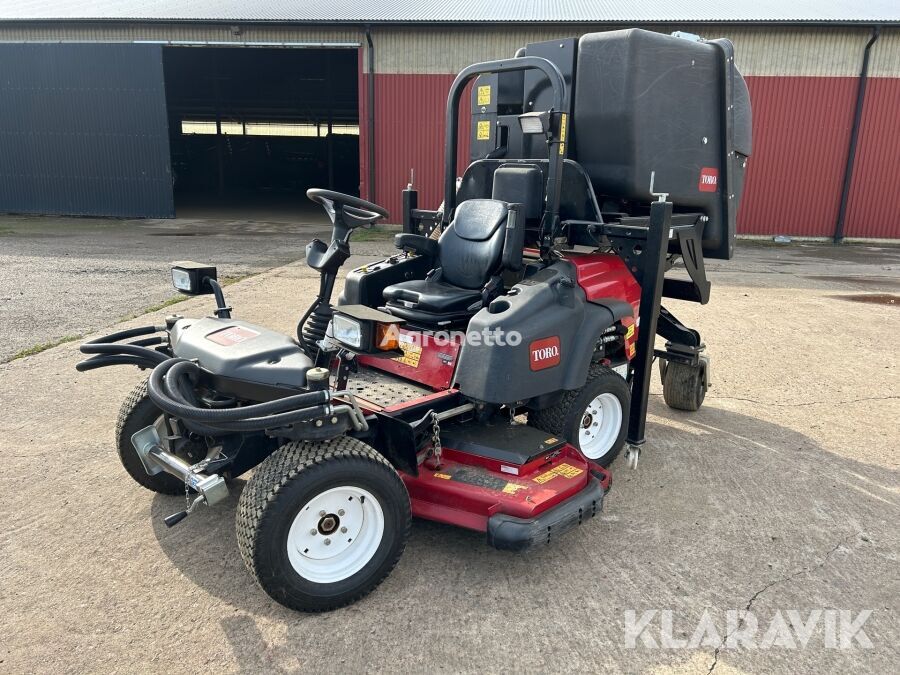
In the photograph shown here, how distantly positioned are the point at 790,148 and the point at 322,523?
1307 centimetres

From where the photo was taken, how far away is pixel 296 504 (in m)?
2.34

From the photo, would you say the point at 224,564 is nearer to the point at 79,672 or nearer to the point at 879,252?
the point at 79,672

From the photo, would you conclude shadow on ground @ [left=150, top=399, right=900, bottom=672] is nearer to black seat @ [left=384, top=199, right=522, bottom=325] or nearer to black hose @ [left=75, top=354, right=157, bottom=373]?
black hose @ [left=75, top=354, right=157, bottom=373]

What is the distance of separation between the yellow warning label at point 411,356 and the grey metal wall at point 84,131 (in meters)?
13.1

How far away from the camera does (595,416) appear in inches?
144

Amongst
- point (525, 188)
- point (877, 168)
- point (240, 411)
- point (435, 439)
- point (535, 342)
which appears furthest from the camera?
point (877, 168)

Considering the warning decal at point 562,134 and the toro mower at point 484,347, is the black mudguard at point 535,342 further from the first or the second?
the warning decal at point 562,134

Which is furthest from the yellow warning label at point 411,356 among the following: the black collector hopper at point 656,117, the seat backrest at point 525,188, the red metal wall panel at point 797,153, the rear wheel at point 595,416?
the red metal wall panel at point 797,153

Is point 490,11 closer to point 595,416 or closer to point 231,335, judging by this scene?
point 595,416

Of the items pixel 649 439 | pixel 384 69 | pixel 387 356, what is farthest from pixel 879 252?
pixel 387 356
